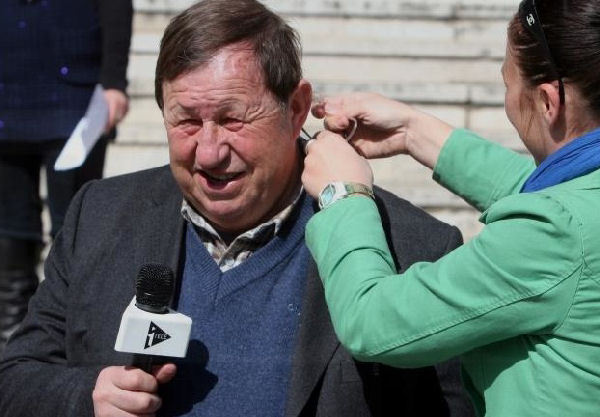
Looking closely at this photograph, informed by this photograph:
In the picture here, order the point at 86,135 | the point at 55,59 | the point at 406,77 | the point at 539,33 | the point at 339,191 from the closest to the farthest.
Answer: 1. the point at 539,33
2. the point at 339,191
3. the point at 86,135
4. the point at 55,59
5. the point at 406,77

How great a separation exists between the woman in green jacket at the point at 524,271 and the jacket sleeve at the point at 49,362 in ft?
2.56

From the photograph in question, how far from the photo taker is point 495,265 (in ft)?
6.75

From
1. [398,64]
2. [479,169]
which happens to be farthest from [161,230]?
[398,64]

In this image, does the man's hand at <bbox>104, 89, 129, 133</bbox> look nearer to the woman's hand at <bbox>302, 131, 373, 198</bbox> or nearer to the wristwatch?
the woman's hand at <bbox>302, 131, 373, 198</bbox>

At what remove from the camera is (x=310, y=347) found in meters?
2.69

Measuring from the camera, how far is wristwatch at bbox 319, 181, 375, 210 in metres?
2.33

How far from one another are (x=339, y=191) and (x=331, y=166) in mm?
115

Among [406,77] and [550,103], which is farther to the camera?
[406,77]

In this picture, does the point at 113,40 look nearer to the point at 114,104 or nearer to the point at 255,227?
the point at 114,104

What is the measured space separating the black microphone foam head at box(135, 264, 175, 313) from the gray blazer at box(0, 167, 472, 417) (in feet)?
1.15

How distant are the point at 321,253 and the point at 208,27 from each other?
30.4 inches

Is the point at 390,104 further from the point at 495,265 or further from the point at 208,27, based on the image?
the point at 495,265

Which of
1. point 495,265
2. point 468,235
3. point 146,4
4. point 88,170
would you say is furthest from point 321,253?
point 146,4

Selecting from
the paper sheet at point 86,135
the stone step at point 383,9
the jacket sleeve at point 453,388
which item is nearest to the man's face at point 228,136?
the jacket sleeve at point 453,388
